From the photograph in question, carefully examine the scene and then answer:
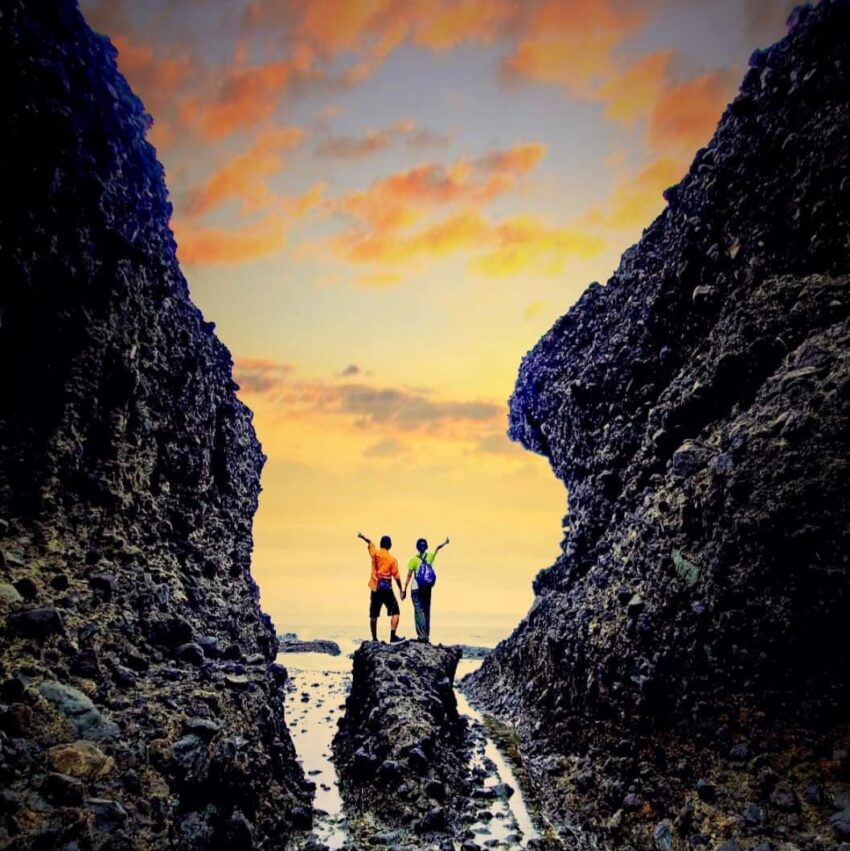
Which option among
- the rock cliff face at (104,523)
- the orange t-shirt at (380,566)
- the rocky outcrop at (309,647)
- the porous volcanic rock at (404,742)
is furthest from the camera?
the rocky outcrop at (309,647)

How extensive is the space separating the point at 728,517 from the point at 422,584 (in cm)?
1117

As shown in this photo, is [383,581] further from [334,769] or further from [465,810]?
[465,810]

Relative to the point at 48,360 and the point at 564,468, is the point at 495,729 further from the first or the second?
the point at 48,360

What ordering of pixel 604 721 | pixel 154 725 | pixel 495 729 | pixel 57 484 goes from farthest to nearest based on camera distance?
pixel 495 729 → pixel 604 721 → pixel 57 484 → pixel 154 725

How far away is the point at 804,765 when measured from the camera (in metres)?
6.14

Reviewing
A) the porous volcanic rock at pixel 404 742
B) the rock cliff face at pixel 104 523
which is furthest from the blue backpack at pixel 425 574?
the rock cliff face at pixel 104 523

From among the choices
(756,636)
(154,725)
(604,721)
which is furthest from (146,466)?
(756,636)

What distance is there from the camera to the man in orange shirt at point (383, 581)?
16.9m

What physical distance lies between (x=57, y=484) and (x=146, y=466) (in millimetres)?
1812

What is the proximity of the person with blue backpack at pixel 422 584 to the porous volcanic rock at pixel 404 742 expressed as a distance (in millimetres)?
2950

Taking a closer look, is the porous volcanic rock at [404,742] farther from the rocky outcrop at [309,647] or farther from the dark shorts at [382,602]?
the rocky outcrop at [309,647]

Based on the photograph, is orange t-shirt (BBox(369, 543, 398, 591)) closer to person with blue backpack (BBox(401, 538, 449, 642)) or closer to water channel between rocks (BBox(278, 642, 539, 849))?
person with blue backpack (BBox(401, 538, 449, 642))

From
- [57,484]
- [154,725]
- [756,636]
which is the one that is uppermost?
[57,484]

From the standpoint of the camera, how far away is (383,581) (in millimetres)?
16891
